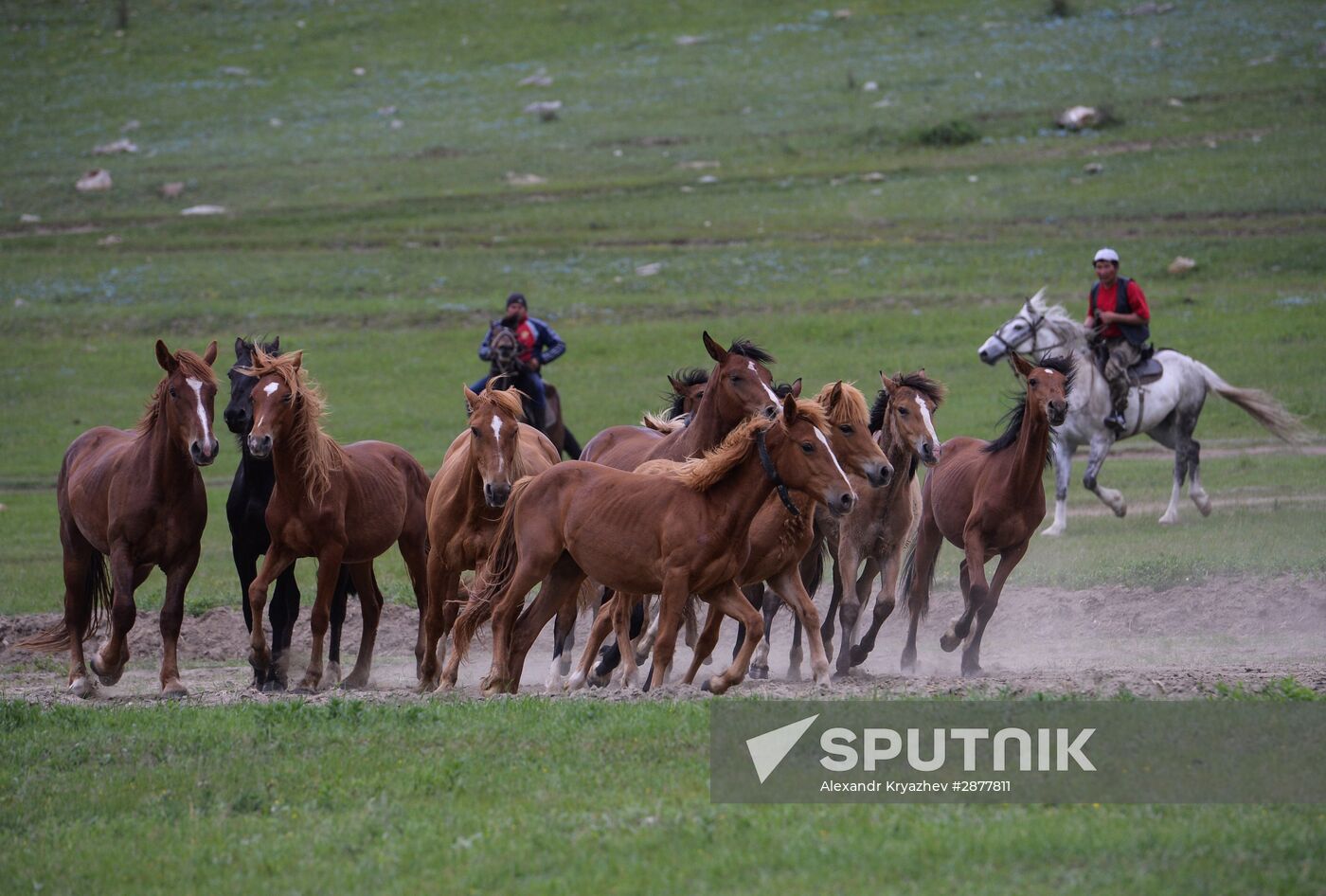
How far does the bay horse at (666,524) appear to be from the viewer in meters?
9.19

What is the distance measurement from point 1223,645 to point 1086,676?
133 inches

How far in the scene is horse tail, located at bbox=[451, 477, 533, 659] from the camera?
34.4ft

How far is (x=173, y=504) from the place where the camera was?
1099 cm

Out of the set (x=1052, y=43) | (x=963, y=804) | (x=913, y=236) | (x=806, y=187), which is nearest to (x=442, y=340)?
(x=913, y=236)

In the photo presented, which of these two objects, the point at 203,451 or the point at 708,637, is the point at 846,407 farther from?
the point at 203,451

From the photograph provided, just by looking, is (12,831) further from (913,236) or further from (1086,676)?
(913,236)

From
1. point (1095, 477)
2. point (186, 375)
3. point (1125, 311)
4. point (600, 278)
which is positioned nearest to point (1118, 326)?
point (1125, 311)

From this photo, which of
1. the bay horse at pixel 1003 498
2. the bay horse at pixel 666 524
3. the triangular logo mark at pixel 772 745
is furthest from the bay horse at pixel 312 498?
the triangular logo mark at pixel 772 745

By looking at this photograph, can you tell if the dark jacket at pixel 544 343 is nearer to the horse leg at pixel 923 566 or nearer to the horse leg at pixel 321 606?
the horse leg at pixel 923 566

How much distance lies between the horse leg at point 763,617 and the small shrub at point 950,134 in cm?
3596

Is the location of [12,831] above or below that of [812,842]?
below

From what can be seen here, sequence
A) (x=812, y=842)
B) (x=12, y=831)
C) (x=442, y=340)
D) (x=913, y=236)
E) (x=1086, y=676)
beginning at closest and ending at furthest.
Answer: (x=812, y=842), (x=12, y=831), (x=1086, y=676), (x=442, y=340), (x=913, y=236)

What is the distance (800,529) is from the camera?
32.1 feet

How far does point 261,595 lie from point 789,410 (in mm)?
4141
